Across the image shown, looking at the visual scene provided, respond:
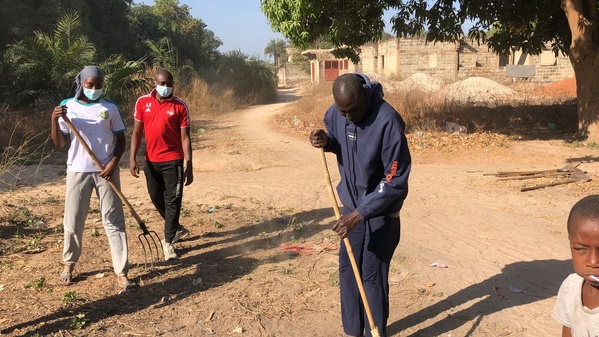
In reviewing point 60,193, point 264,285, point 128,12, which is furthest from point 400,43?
point 264,285

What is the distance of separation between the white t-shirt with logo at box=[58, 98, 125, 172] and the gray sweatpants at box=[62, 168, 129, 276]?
93 millimetres

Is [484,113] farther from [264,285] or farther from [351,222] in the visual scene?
[351,222]

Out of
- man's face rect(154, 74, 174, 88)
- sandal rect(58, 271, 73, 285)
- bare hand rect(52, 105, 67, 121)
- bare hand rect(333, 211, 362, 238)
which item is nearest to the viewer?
bare hand rect(333, 211, 362, 238)

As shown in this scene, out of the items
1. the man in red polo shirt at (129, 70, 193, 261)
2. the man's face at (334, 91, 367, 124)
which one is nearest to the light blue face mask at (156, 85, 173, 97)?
the man in red polo shirt at (129, 70, 193, 261)

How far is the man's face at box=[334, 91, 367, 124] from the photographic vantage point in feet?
10.0

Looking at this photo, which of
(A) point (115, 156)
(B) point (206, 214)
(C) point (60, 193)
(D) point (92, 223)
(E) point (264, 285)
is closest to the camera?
(A) point (115, 156)

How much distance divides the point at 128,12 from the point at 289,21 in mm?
18835

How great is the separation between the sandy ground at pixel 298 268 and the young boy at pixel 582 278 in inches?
73.8

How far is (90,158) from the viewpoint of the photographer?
4.33m

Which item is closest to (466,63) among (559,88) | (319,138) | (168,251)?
(559,88)

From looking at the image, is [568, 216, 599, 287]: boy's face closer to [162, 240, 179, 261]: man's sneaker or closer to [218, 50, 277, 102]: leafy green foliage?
[162, 240, 179, 261]: man's sneaker

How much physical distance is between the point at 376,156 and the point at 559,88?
24115 mm

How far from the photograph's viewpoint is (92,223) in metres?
6.54

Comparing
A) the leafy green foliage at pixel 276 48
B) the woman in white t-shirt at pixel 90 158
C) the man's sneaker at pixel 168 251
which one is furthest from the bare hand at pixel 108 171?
the leafy green foliage at pixel 276 48
